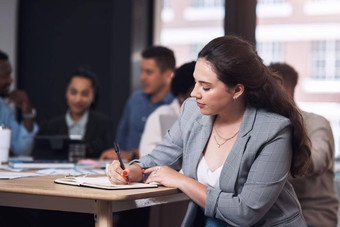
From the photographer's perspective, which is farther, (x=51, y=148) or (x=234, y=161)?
(x=51, y=148)

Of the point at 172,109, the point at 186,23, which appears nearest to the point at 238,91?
the point at 172,109

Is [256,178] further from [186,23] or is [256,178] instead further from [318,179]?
[186,23]

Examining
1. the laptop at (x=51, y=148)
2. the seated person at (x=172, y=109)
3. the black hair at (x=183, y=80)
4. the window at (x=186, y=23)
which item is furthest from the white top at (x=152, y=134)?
the window at (x=186, y=23)

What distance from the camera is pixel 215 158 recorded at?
2.28m

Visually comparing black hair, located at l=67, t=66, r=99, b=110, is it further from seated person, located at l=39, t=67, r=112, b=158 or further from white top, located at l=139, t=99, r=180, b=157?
white top, located at l=139, t=99, r=180, b=157

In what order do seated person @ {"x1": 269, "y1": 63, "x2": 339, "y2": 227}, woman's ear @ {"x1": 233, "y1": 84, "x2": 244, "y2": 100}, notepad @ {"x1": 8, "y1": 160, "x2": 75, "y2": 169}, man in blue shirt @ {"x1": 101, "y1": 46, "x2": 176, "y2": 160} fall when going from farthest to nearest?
man in blue shirt @ {"x1": 101, "y1": 46, "x2": 176, "y2": 160}
notepad @ {"x1": 8, "y1": 160, "x2": 75, "y2": 169}
seated person @ {"x1": 269, "y1": 63, "x2": 339, "y2": 227}
woman's ear @ {"x1": 233, "y1": 84, "x2": 244, "y2": 100}

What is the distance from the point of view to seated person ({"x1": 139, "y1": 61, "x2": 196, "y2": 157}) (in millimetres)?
3250

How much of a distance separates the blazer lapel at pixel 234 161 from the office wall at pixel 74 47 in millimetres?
3177

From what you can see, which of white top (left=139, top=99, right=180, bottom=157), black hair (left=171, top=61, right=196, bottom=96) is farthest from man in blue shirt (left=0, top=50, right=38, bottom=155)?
black hair (left=171, top=61, right=196, bottom=96)

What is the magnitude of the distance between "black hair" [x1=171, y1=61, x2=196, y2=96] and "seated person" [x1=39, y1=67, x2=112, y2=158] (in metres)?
0.93

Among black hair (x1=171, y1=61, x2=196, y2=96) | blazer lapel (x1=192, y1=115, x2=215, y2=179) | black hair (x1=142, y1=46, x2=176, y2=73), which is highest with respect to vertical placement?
black hair (x1=142, y1=46, x2=176, y2=73)

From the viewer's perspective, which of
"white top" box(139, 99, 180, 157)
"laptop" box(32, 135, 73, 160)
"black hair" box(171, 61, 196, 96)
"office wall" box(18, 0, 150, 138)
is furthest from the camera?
"office wall" box(18, 0, 150, 138)

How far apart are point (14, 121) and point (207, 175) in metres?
2.22

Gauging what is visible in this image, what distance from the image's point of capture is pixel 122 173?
2.23m
